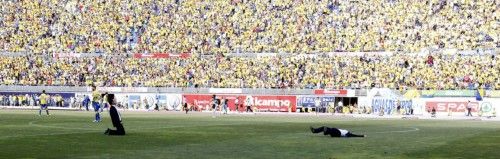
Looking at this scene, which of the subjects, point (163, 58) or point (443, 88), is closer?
point (443, 88)

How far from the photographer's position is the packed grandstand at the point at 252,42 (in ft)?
253

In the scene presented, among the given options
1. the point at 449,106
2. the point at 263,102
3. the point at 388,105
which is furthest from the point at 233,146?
the point at 263,102

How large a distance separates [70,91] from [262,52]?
70.4ft

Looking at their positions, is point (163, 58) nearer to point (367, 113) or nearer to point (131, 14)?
point (131, 14)

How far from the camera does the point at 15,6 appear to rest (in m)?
100

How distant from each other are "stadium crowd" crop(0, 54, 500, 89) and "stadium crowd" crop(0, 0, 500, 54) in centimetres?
178

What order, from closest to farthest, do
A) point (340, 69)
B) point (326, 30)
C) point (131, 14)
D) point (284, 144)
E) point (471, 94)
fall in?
point (284, 144) → point (471, 94) → point (340, 69) → point (326, 30) → point (131, 14)

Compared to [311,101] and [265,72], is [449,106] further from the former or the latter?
[265,72]

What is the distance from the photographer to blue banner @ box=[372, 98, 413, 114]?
237ft

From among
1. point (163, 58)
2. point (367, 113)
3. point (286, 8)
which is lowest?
point (367, 113)

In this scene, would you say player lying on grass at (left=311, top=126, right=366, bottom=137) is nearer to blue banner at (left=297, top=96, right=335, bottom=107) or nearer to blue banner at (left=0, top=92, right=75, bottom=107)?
blue banner at (left=297, top=96, right=335, bottom=107)

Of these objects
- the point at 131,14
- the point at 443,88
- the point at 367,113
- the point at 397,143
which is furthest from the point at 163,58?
the point at 397,143

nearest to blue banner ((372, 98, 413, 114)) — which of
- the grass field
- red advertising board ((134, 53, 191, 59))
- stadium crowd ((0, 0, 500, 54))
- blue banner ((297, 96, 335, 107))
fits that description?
blue banner ((297, 96, 335, 107))

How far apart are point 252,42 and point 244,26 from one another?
9.27ft
